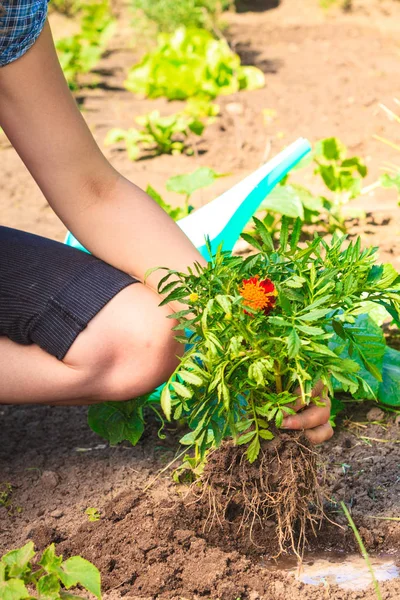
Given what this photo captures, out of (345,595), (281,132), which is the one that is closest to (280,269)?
(345,595)

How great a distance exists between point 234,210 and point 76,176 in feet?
1.81

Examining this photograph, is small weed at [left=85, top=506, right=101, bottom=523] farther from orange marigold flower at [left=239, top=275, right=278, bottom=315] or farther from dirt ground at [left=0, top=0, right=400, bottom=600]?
orange marigold flower at [left=239, top=275, right=278, bottom=315]

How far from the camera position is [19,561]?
4.34ft

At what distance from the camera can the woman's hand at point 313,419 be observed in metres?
1.58

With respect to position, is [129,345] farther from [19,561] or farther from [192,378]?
[19,561]

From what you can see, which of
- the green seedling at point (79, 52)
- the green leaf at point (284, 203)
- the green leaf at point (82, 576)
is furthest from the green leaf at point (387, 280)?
the green seedling at point (79, 52)

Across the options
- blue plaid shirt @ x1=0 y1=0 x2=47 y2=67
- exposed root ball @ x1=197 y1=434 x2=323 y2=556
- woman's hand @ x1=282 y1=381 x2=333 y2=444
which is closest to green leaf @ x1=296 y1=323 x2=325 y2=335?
woman's hand @ x1=282 y1=381 x2=333 y2=444

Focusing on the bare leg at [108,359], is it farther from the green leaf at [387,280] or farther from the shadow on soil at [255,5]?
the shadow on soil at [255,5]

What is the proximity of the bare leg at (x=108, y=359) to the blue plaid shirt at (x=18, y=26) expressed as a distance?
1.87ft

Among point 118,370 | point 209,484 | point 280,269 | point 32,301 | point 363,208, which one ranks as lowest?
point 363,208

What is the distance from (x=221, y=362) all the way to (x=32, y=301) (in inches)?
24.0

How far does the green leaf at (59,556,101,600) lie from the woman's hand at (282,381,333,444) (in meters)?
0.49

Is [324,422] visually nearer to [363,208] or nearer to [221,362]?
[221,362]

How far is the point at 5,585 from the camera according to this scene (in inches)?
50.2
